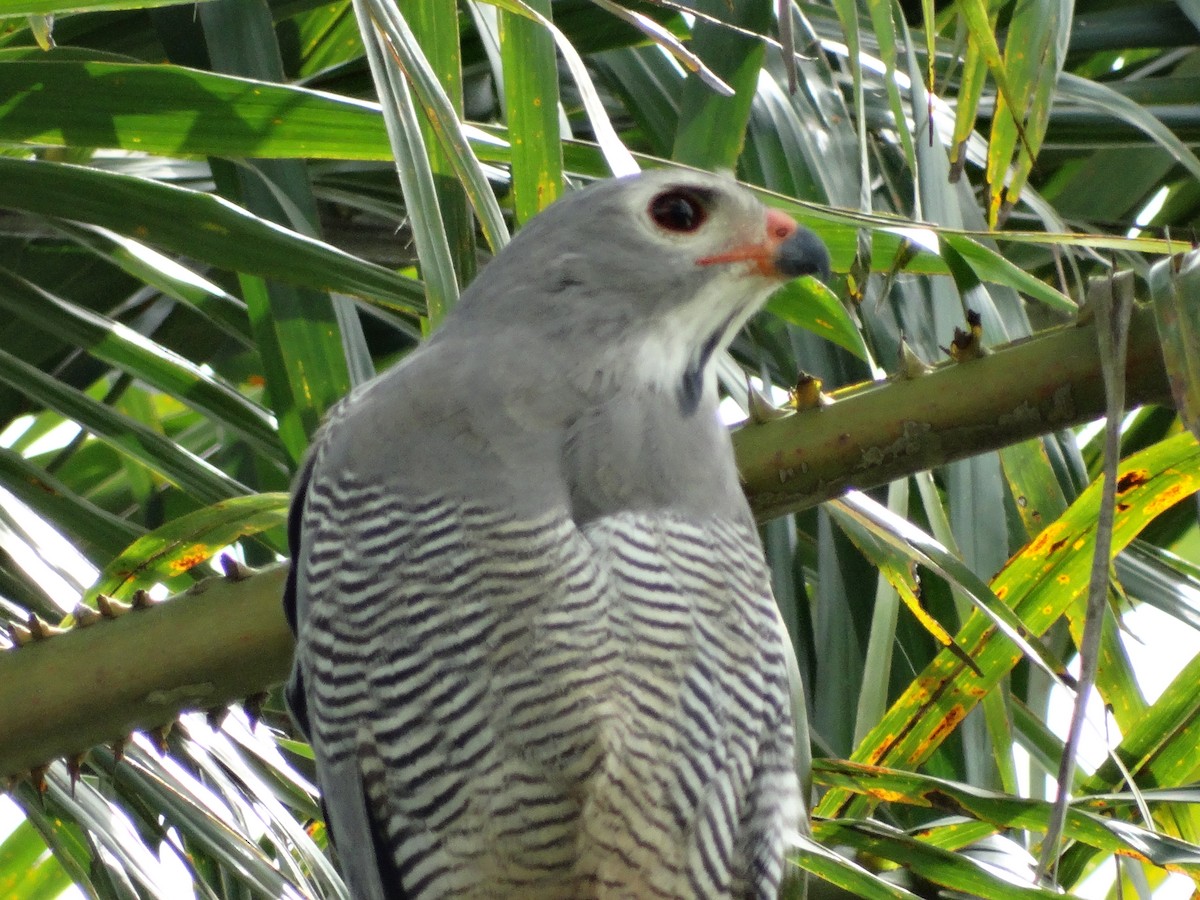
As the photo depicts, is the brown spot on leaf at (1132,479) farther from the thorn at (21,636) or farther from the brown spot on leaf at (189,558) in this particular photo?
the thorn at (21,636)

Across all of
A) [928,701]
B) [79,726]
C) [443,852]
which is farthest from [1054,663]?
[79,726]

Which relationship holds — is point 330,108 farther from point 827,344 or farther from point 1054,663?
point 1054,663

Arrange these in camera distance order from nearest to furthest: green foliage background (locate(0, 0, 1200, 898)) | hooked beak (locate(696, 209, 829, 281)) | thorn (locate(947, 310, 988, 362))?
1. thorn (locate(947, 310, 988, 362))
2. green foliage background (locate(0, 0, 1200, 898))
3. hooked beak (locate(696, 209, 829, 281))

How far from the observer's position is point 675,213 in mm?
1999

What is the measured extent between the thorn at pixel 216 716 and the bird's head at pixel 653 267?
578 millimetres

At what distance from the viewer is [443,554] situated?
1663mm

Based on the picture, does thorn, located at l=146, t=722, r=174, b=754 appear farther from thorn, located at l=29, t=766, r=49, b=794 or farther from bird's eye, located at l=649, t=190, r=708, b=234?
bird's eye, located at l=649, t=190, r=708, b=234

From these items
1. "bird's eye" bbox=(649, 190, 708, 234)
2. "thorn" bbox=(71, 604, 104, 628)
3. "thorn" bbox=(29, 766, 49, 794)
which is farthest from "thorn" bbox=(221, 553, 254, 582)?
"bird's eye" bbox=(649, 190, 708, 234)

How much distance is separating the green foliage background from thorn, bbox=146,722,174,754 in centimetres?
1

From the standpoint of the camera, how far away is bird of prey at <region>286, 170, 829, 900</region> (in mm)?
1623

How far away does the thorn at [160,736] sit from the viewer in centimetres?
162

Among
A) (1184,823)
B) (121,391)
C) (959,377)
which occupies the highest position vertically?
(121,391)

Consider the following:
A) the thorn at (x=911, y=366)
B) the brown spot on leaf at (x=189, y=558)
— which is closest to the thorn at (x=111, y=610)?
the brown spot on leaf at (x=189, y=558)

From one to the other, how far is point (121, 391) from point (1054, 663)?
188 cm
